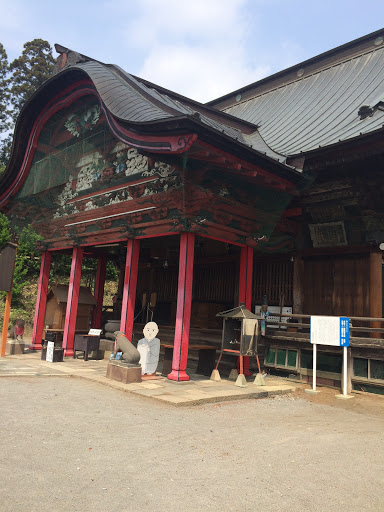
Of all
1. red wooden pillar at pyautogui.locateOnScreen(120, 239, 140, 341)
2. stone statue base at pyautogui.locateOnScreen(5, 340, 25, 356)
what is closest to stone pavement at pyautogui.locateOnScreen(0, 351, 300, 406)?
stone statue base at pyautogui.locateOnScreen(5, 340, 25, 356)

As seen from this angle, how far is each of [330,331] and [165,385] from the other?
3.33 meters

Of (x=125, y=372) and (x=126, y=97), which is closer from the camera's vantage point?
(x=125, y=372)

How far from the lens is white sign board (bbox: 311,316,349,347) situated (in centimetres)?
737

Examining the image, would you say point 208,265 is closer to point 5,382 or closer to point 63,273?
point 5,382

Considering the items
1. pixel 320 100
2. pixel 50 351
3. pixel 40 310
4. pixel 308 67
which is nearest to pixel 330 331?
pixel 50 351

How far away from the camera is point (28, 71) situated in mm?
31453

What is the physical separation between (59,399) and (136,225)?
4367 mm

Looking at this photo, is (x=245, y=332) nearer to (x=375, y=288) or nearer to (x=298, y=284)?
(x=298, y=284)

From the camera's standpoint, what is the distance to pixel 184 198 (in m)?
7.75

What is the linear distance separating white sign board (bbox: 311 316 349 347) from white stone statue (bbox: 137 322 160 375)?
3168 millimetres

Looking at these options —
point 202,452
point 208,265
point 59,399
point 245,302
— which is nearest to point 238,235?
point 245,302

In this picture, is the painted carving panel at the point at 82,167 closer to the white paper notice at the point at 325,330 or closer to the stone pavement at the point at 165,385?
the stone pavement at the point at 165,385

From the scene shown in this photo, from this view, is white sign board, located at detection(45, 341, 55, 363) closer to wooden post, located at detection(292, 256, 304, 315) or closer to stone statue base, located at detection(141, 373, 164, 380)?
stone statue base, located at detection(141, 373, 164, 380)

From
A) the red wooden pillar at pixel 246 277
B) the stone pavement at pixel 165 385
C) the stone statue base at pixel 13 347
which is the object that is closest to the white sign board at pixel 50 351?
the stone pavement at pixel 165 385
